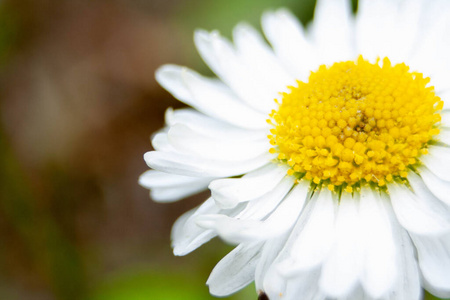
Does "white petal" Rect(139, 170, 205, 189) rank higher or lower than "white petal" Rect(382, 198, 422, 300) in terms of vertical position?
higher

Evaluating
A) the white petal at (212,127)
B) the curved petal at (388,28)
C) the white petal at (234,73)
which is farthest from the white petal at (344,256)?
the curved petal at (388,28)

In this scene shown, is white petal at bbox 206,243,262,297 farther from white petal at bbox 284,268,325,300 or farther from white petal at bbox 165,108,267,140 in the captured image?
white petal at bbox 165,108,267,140

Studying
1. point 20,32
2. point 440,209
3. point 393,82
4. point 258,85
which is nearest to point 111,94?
point 20,32

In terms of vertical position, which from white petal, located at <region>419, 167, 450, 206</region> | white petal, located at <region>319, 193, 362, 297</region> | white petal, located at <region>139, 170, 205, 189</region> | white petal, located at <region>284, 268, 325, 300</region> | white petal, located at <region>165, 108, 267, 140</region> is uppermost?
white petal, located at <region>165, 108, 267, 140</region>

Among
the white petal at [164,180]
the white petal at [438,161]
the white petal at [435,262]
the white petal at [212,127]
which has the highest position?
the white petal at [212,127]

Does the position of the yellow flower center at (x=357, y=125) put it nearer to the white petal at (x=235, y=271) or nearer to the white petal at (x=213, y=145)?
the white petal at (x=213, y=145)

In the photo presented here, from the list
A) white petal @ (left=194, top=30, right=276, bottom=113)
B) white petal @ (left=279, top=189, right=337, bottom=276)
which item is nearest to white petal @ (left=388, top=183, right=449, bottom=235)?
white petal @ (left=279, top=189, right=337, bottom=276)

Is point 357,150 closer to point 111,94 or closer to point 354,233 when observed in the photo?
point 354,233
